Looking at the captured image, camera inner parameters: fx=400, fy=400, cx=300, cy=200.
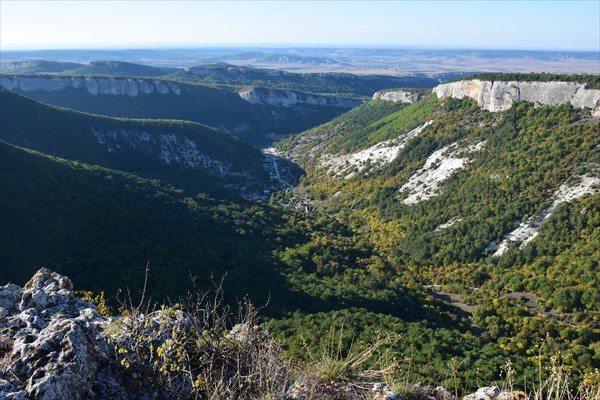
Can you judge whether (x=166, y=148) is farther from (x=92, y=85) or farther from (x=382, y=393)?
(x=382, y=393)

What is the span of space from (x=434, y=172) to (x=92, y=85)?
116m

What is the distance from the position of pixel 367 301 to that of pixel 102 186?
30782 millimetres

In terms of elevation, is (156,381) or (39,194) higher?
(156,381)

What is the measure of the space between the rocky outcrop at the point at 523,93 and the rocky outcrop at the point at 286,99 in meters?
98.8

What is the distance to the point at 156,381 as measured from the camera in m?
6.49

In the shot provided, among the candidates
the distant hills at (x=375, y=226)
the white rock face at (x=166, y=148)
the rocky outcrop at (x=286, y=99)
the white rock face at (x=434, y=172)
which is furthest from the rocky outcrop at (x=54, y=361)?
the rocky outcrop at (x=286, y=99)

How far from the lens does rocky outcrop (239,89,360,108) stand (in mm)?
166000

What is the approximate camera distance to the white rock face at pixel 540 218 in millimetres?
42969

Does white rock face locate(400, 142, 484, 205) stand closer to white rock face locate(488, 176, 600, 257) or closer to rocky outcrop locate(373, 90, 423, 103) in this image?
white rock face locate(488, 176, 600, 257)

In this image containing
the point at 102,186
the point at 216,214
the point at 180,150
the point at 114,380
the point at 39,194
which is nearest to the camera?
the point at 114,380

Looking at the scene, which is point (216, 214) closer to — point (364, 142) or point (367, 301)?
point (367, 301)

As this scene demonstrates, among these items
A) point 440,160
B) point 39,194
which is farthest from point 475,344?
point 440,160

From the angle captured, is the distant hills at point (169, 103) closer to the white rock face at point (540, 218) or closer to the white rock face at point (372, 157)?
the white rock face at point (372, 157)

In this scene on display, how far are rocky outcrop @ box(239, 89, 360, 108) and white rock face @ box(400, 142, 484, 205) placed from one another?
11170cm
